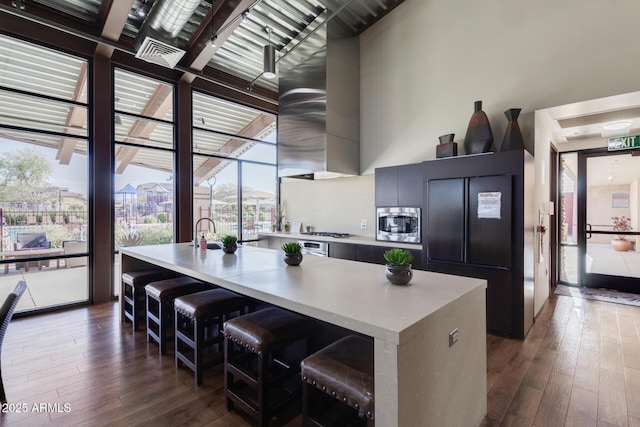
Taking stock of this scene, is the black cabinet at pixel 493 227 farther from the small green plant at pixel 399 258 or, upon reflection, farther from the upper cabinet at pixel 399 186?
the small green plant at pixel 399 258

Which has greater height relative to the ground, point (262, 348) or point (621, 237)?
point (621, 237)

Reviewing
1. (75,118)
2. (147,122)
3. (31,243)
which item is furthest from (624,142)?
(31,243)

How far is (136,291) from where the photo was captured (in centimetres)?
307

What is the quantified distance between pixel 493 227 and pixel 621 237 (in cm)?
319

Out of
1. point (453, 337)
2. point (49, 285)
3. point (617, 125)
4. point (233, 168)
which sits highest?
point (617, 125)

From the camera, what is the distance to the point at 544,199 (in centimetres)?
381

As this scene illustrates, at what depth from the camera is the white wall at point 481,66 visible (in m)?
2.86

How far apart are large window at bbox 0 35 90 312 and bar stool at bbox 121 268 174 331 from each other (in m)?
1.13

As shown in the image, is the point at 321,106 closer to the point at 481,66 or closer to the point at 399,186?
the point at 399,186

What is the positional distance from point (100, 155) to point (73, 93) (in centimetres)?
83

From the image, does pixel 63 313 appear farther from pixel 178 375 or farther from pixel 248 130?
pixel 248 130

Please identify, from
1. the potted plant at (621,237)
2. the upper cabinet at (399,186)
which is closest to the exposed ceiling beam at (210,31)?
the upper cabinet at (399,186)

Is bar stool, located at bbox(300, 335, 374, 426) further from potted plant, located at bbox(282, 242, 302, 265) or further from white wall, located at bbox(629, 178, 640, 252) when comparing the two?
white wall, located at bbox(629, 178, 640, 252)

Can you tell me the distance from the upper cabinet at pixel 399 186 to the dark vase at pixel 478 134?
69 cm
